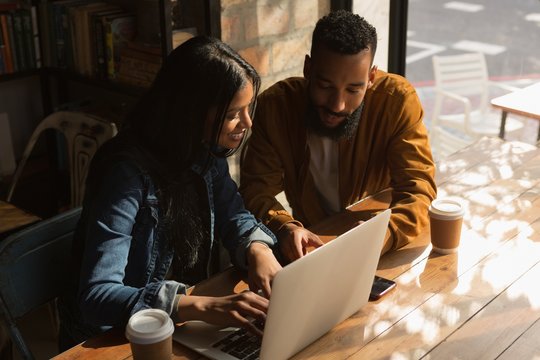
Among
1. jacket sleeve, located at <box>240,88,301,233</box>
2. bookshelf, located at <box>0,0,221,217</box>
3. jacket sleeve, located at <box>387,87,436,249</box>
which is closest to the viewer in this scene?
jacket sleeve, located at <box>387,87,436,249</box>

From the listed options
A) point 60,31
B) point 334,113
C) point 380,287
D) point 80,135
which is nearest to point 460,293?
point 380,287

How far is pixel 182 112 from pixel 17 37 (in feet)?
5.72

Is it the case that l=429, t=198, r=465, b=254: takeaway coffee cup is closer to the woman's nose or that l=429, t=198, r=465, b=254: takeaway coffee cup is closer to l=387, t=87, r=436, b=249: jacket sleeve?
l=387, t=87, r=436, b=249: jacket sleeve

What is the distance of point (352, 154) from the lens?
2.25 meters

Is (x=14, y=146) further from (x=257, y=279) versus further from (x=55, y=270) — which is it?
(x=257, y=279)

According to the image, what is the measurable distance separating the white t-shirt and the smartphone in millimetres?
587

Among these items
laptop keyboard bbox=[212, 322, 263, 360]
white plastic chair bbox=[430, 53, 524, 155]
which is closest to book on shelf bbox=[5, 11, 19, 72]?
laptop keyboard bbox=[212, 322, 263, 360]

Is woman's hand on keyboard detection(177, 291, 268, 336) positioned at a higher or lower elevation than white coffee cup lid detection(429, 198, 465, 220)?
lower

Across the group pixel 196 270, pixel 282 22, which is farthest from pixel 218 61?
pixel 282 22

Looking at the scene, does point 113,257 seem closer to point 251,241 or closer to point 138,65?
point 251,241

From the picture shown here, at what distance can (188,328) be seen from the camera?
5.05ft

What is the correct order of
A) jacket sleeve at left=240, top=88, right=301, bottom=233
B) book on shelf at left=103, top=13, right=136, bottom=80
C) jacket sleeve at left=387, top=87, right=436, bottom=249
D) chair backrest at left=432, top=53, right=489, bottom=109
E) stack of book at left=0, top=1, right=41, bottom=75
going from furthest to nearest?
chair backrest at left=432, top=53, right=489, bottom=109 → stack of book at left=0, top=1, right=41, bottom=75 → book on shelf at left=103, top=13, right=136, bottom=80 → jacket sleeve at left=240, top=88, right=301, bottom=233 → jacket sleeve at left=387, top=87, right=436, bottom=249

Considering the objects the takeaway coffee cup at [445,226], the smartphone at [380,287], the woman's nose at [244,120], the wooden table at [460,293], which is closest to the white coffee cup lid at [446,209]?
the takeaway coffee cup at [445,226]

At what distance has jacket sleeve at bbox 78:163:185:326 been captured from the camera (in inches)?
59.3
